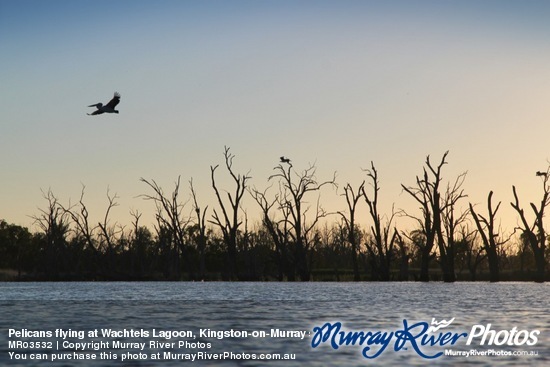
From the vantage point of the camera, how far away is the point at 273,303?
31.4 meters

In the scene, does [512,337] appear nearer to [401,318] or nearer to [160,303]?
[401,318]

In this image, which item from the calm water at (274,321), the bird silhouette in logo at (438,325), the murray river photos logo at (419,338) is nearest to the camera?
the calm water at (274,321)

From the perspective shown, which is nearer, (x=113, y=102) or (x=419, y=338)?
(x=419, y=338)

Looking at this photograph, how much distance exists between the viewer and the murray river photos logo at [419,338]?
16.7 metres

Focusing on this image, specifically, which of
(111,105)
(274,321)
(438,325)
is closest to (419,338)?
(438,325)

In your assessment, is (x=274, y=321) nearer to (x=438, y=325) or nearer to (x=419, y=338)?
(x=438, y=325)

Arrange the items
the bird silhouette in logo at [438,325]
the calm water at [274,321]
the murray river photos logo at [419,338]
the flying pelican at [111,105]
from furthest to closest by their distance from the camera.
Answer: the flying pelican at [111,105], the bird silhouette in logo at [438,325], the murray river photos logo at [419,338], the calm water at [274,321]

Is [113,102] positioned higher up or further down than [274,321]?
higher up

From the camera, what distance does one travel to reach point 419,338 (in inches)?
727

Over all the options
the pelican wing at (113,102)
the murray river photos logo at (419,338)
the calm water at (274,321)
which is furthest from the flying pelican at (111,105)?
the murray river photos logo at (419,338)

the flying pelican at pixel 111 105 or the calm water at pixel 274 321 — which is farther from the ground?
the flying pelican at pixel 111 105

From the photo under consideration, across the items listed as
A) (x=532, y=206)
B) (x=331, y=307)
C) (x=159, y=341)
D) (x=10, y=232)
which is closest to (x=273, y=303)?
(x=331, y=307)

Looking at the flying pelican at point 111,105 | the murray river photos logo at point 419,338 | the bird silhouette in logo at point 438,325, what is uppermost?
the flying pelican at point 111,105

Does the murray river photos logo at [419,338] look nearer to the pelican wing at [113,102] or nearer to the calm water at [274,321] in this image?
the calm water at [274,321]
